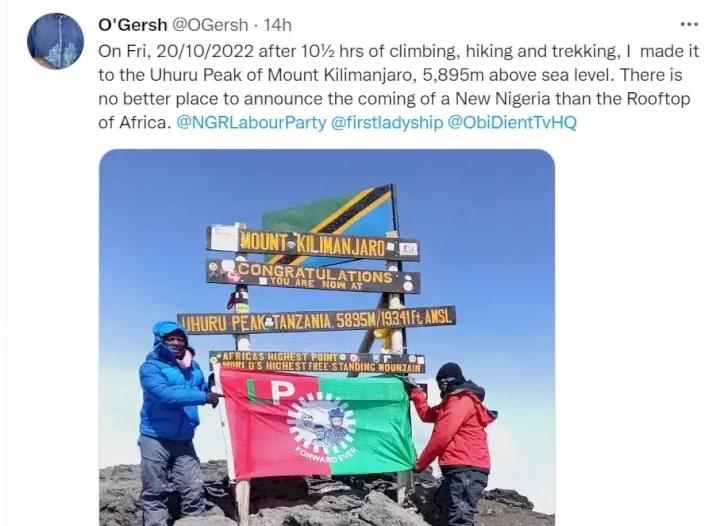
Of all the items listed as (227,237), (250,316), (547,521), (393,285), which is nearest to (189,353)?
(250,316)

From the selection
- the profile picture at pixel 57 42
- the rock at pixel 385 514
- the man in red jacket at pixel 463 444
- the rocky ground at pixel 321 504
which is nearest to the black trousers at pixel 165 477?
the rocky ground at pixel 321 504

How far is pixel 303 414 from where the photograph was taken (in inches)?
278

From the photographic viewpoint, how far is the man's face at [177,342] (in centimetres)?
659

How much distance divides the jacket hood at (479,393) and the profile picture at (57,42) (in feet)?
13.4

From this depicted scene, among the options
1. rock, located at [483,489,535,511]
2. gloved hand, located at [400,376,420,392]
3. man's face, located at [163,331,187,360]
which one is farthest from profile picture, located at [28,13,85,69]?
rock, located at [483,489,535,511]

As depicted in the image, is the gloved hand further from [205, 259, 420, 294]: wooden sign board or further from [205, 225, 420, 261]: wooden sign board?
[205, 225, 420, 261]: wooden sign board

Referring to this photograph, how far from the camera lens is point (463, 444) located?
269 inches

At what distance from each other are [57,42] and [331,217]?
2724 millimetres

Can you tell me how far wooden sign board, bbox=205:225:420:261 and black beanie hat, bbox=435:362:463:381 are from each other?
3.40 feet

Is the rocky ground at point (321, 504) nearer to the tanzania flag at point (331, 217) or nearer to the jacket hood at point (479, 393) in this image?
the jacket hood at point (479, 393)

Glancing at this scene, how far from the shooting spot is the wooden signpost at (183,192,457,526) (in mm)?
6891

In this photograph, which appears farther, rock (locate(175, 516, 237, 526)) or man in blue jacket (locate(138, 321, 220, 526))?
man in blue jacket (locate(138, 321, 220, 526))

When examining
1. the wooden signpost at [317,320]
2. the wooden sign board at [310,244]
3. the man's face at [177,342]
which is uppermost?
the wooden sign board at [310,244]

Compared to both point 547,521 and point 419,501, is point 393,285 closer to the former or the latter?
point 419,501
